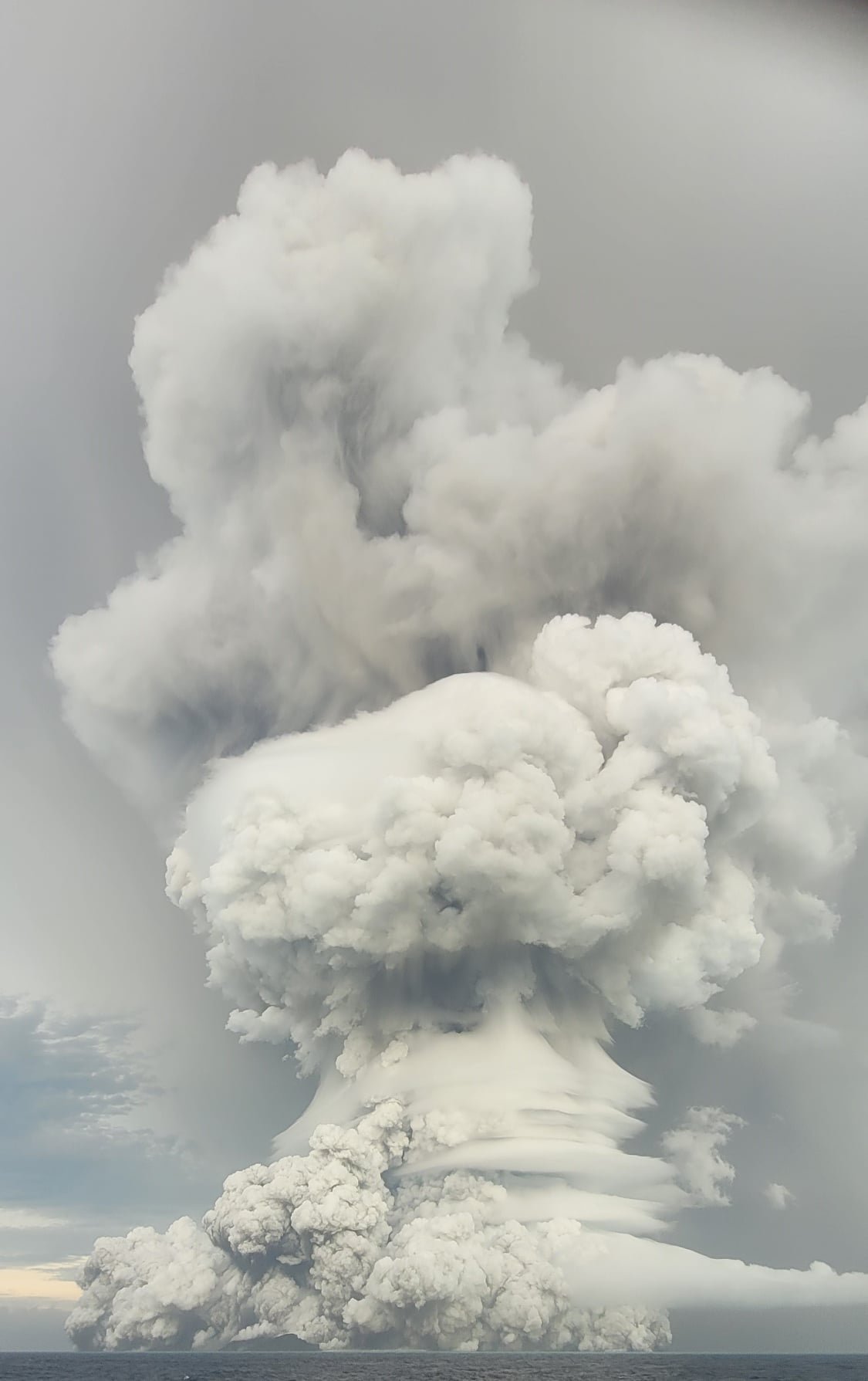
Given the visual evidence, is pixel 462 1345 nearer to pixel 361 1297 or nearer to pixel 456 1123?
pixel 361 1297

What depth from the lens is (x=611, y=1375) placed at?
3070 centimetres

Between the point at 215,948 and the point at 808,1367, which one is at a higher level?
the point at 215,948

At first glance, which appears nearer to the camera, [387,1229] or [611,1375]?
[387,1229]

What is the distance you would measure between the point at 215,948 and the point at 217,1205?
6529 millimetres

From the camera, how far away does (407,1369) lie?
3384 centimetres

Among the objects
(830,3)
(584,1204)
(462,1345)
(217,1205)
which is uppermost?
(830,3)

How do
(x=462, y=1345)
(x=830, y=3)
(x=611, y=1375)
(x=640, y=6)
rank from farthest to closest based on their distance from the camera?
1. (x=611, y=1375)
2. (x=462, y=1345)
3. (x=640, y=6)
4. (x=830, y=3)

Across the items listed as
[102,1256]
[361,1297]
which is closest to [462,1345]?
[361,1297]

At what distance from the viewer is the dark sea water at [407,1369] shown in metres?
30.8

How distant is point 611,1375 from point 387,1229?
9.91 metres

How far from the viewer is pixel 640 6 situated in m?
16.2

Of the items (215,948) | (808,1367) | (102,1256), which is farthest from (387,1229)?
(808,1367)

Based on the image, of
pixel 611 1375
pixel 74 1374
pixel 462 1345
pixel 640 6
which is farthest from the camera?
pixel 74 1374

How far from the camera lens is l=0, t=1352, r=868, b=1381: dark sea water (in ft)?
101
